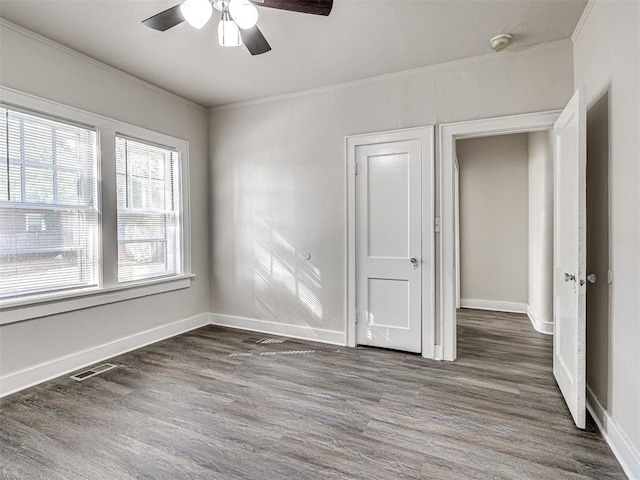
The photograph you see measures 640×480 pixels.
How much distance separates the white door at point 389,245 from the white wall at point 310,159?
8.3 inches

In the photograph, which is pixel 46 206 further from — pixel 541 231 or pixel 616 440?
pixel 541 231

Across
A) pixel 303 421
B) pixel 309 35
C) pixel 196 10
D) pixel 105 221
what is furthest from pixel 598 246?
pixel 105 221

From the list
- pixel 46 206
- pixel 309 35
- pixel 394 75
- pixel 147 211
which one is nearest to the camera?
pixel 309 35

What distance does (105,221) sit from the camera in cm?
328

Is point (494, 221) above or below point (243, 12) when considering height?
below

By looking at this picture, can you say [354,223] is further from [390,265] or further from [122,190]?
[122,190]

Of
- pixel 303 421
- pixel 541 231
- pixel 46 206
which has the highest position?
pixel 46 206

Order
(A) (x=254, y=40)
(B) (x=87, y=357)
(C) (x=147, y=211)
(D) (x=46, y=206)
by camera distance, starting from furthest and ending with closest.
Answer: (C) (x=147, y=211)
(B) (x=87, y=357)
(D) (x=46, y=206)
(A) (x=254, y=40)

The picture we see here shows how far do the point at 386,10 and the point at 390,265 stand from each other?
6.99 feet

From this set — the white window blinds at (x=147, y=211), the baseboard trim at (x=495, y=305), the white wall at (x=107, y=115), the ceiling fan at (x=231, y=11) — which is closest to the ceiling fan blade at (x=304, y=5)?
the ceiling fan at (x=231, y=11)

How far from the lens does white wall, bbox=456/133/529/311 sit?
5031mm

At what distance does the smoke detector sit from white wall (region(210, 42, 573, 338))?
9.2 inches

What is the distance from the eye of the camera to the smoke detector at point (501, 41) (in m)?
2.69

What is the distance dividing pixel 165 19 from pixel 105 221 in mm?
1995
